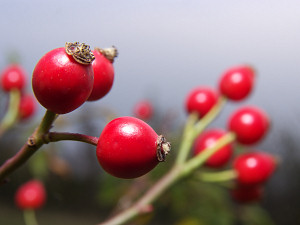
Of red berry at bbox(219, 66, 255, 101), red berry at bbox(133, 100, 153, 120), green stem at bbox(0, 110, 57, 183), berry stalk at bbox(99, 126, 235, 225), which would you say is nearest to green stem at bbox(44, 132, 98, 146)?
green stem at bbox(0, 110, 57, 183)

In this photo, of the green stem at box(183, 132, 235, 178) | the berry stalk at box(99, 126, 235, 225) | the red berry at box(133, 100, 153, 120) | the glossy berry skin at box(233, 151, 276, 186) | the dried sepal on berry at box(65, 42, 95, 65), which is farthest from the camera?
the red berry at box(133, 100, 153, 120)

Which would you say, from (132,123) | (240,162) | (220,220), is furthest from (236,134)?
(132,123)

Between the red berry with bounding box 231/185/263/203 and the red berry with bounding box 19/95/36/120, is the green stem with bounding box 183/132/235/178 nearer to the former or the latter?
the red berry with bounding box 231/185/263/203

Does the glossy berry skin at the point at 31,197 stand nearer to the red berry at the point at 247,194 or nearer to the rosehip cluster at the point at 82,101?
the red berry at the point at 247,194

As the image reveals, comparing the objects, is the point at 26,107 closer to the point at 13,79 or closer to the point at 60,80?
the point at 13,79

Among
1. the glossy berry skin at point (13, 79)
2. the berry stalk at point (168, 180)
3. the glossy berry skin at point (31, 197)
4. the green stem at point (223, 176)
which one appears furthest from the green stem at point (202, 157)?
the glossy berry skin at point (13, 79)

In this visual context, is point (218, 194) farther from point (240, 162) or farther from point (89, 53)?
point (89, 53)
